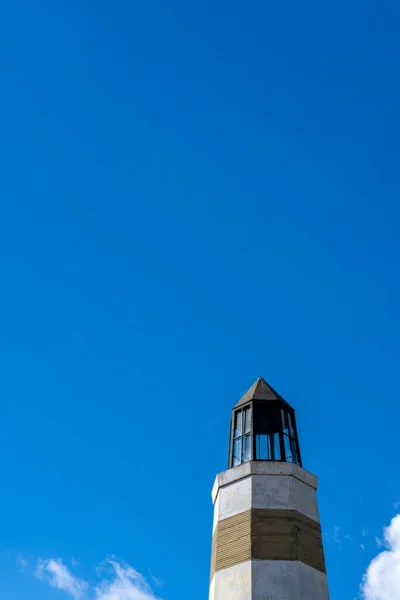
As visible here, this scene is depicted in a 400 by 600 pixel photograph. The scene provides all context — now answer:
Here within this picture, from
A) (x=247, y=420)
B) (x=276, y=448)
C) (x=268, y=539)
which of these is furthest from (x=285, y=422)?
(x=268, y=539)

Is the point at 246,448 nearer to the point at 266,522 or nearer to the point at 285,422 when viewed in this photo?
the point at 285,422

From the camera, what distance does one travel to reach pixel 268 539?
23.4 meters

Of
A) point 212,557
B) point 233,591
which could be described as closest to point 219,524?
point 212,557

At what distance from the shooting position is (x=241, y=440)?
1115 inches

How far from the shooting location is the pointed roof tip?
96.4 ft

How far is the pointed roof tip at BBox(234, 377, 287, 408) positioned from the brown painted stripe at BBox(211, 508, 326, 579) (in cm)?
632

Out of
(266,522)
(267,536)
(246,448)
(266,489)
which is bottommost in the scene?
(267,536)

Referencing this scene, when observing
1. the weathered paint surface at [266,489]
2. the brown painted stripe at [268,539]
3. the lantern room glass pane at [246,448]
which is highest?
the lantern room glass pane at [246,448]

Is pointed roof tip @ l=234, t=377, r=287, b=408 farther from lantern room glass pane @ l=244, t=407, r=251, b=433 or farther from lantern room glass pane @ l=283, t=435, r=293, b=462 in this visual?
lantern room glass pane @ l=283, t=435, r=293, b=462

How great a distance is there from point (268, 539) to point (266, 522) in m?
0.70

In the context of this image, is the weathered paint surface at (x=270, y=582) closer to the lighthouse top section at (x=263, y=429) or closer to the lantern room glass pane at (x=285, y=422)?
the lighthouse top section at (x=263, y=429)

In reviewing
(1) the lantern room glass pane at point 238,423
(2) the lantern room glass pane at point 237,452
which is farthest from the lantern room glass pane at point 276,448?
(1) the lantern room glass pane at point 238,423

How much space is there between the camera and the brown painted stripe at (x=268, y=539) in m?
23.1

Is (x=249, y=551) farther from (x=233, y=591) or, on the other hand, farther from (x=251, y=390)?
(x=251, y=390)
